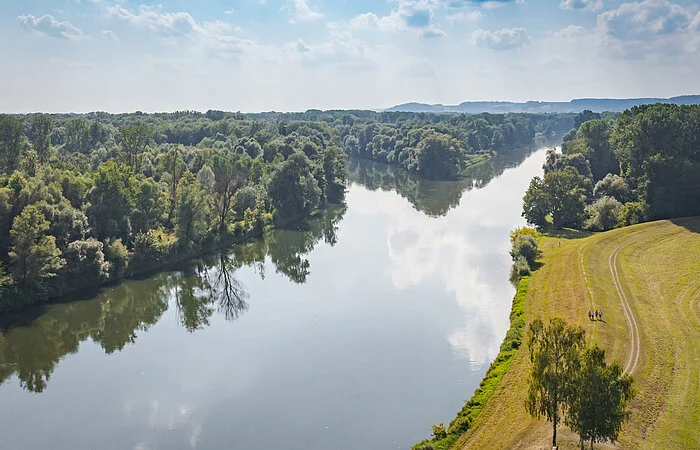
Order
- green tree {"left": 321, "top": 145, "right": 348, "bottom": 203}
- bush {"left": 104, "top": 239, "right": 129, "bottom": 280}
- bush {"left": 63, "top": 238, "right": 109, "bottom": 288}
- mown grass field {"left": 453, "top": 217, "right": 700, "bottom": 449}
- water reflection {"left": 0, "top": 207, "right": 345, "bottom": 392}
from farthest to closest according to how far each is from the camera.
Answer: green tree {"left": 321, "top": 145, "right": 348, "bottom": 203} < bush {"left": 104, "top": 239, "right": 129, "bottom": 280} < bush {"left": 63, "top": 238, "right": 109, "bottom": 288} < water reflection {"left": 0, "top": 207, "right": 345, "bottom": 392} < mown grass field {"left": 453, "top": 217, "right": 700, "bottom": 449}

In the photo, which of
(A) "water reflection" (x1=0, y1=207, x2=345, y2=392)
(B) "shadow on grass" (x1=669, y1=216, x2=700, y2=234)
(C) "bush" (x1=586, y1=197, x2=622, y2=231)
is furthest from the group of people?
(C) "bush" (x1=586, y1=197, x2=622, y2=231)

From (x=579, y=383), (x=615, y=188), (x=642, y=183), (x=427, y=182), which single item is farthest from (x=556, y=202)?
(x=579, y=383)

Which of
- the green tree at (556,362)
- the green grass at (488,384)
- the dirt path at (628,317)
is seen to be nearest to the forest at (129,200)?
the green grass at (488,384)

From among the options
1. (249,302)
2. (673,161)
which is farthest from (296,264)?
(673,161)

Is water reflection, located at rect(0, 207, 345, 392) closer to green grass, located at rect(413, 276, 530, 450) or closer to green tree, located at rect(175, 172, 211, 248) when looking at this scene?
green tree, located at rect(175, 172, 211, 248)

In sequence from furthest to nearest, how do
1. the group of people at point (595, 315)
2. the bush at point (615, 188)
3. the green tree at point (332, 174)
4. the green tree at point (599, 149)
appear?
the green tree at point (332, 174) < the green tree at point (599, 149) < the bush at point (615, 188) < the group of people at point (595, 315)

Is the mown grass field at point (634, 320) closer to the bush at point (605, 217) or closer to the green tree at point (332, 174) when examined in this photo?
the bush at point (605, 217)
